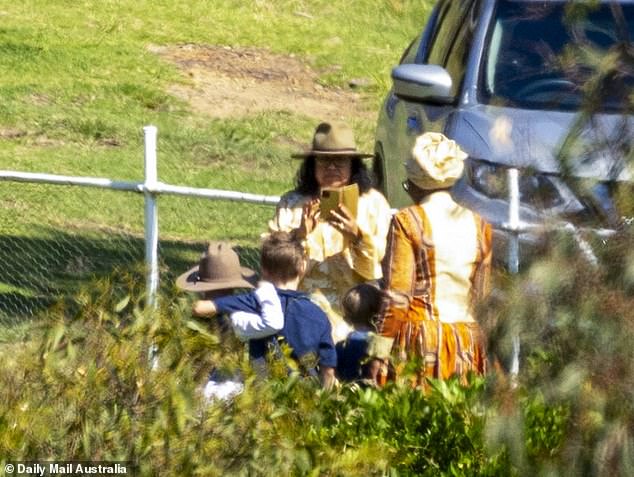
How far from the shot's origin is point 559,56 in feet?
11.6

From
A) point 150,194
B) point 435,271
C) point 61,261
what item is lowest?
point 61,261

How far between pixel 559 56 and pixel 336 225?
10.3 ft

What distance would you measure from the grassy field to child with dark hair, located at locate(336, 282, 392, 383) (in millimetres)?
1374

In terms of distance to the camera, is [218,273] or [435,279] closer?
[435,279]

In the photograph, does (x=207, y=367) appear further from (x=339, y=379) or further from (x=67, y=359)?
(x=339, y=379)

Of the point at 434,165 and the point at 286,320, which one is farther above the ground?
the point at 434,165

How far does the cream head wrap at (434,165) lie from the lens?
6031mm

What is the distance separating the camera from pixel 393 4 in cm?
395

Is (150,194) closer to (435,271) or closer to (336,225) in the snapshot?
(336,225)

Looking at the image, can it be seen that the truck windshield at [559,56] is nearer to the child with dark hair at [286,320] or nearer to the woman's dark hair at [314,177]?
the woman's dark hair at [314,177]

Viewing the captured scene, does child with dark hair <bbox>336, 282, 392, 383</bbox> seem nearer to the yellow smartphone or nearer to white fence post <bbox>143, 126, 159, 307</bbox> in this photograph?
the yellow smartphone

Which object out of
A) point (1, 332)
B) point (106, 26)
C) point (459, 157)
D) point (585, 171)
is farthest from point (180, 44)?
point (585, 171)

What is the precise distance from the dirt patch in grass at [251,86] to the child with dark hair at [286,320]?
9488 millimetres
